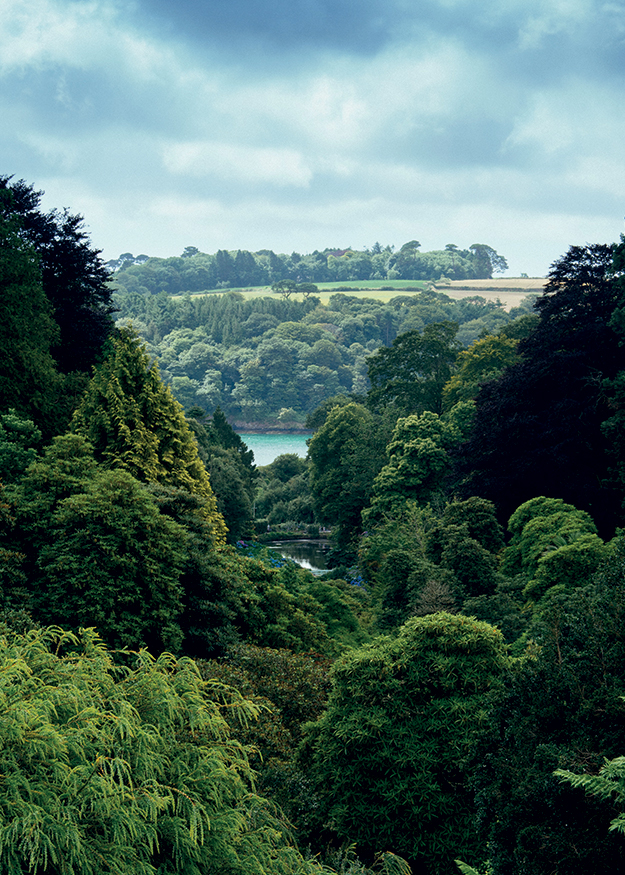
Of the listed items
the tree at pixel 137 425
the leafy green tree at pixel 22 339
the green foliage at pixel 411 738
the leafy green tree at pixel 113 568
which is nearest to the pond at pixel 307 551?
the tree at pixel 137 425

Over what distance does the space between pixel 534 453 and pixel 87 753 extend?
2121 cm

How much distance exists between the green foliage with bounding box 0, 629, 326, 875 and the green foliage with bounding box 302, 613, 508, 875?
2586 millimetres

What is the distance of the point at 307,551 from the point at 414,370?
42.1ft

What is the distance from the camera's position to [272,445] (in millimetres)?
103625

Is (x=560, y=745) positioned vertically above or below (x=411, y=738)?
above

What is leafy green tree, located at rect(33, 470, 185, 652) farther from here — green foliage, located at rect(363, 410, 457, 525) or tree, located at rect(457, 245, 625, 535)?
green foliage, located at rect(363, 410, 457, 525)

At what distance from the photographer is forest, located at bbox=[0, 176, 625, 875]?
6473 millimetres

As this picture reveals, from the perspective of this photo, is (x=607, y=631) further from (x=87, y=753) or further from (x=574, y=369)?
(x=574, y=369)

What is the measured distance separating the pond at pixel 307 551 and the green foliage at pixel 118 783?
116 ft

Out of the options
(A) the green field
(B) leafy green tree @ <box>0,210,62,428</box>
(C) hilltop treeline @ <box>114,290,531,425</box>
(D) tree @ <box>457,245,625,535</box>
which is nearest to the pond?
(D) tree @ <box>457,245,625,535</box>

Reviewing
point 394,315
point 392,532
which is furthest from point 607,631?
point 394,315

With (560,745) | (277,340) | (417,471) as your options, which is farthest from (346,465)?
(277,340)

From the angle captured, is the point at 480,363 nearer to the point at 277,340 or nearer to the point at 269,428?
the point at 269,428

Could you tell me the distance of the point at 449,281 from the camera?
186 m
